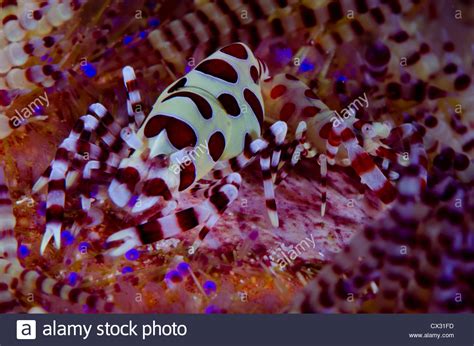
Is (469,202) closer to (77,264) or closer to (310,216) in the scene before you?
(310,216)

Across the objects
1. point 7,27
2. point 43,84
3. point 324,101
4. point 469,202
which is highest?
point 7,27

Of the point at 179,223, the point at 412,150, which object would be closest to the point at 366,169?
the point at 412,150

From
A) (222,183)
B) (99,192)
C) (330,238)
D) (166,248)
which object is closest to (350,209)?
(330,238)

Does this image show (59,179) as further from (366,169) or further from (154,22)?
(366,169)

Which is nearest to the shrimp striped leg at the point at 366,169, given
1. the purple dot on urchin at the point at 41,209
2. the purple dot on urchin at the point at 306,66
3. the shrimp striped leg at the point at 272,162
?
the shrimp striped leg at the point at 272,162

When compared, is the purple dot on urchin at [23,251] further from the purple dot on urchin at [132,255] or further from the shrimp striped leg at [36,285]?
the purple dot on urchin at [132,255]

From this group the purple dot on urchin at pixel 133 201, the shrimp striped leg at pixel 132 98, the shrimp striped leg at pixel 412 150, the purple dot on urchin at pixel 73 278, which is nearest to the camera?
the shrimp striped leg at pixel 412 150
